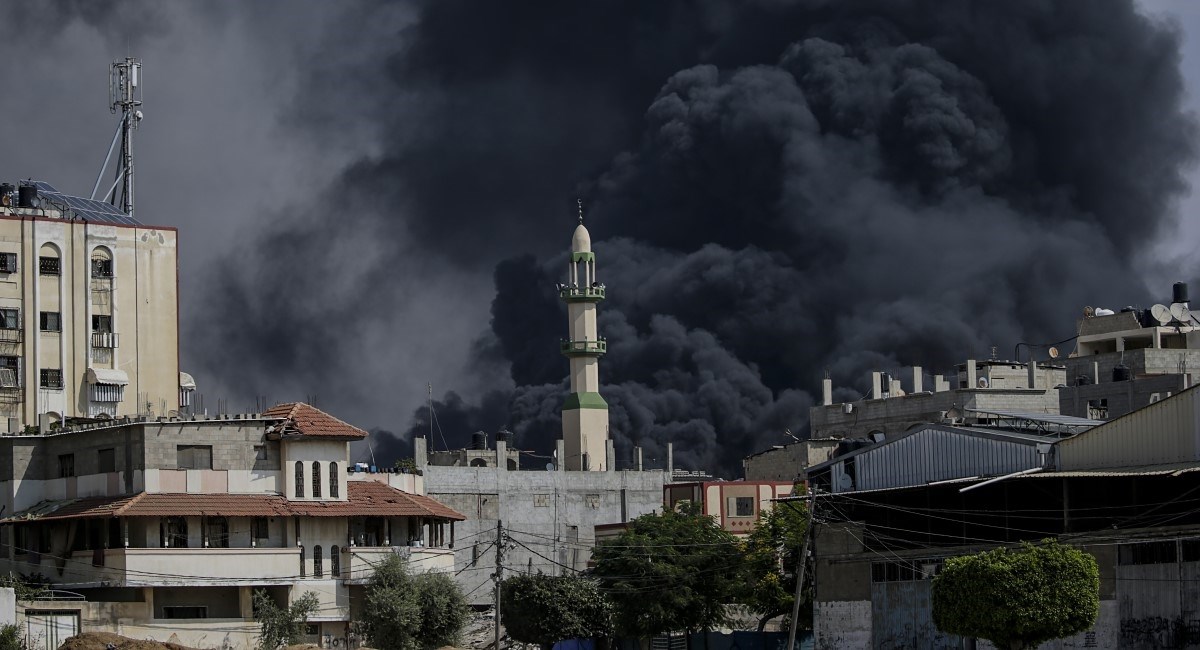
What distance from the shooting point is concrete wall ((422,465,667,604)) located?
356 ft

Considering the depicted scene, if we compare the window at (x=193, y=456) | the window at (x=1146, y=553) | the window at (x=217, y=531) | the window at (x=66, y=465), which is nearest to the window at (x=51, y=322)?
the window at (x=66, y=465)

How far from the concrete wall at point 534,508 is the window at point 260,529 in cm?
2777

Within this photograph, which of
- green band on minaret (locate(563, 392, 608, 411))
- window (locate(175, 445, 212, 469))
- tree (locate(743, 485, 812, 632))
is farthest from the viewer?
green band on minaret (locate(563, 392, 608, 411))

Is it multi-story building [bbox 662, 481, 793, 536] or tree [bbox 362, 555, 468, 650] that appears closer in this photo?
tree [bbox 362, 555, 468, 650]

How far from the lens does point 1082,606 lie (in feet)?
183

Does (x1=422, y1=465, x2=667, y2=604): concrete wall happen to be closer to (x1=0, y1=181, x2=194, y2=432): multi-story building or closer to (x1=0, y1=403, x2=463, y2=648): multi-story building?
(x1=0, y1=181, x2=194, y2=432): multi-story building

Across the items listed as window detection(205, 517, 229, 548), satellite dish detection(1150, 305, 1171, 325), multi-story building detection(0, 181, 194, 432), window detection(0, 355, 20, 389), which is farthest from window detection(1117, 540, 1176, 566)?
satellite dish detection(1150, 305, 1171, 325)

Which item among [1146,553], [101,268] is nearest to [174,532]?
[101,268]

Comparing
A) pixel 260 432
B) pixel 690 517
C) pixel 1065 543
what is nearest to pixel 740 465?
pixel 690 517

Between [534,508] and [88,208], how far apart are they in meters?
32.0

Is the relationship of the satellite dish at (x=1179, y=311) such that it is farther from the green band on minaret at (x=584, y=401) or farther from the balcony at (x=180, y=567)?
the balcony at (x=180, y=567)

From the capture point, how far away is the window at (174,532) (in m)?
75.9

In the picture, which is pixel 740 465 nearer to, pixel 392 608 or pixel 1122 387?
pixel 1122 387

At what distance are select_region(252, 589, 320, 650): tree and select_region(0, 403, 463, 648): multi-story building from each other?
1.76 feet
